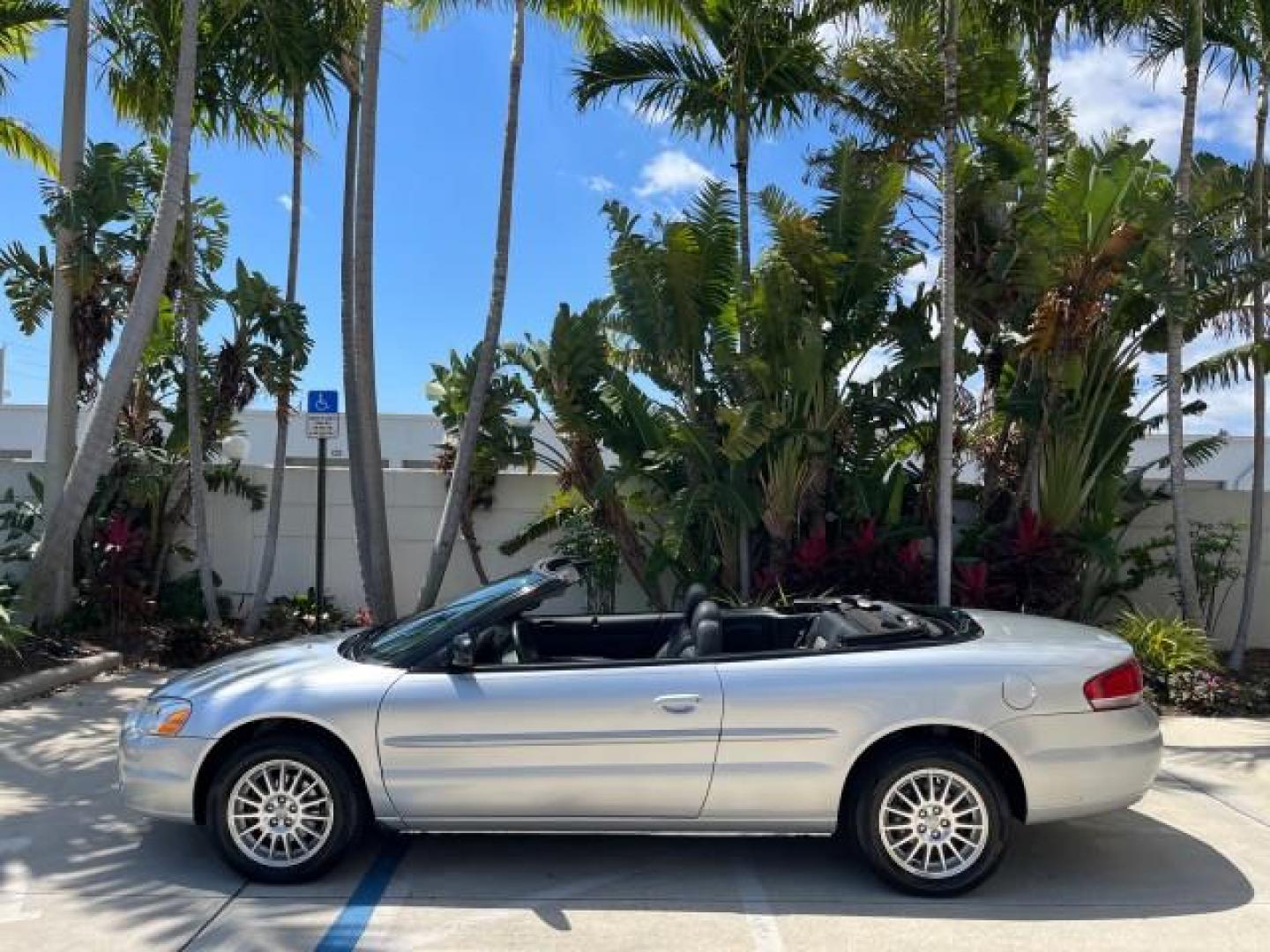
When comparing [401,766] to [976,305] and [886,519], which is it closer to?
[886,519]

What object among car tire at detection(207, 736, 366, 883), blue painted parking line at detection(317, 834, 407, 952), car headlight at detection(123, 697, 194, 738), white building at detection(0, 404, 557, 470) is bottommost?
blue painted parking line at detection(317, 834, 407, 952)

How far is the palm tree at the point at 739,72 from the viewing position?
10.5 meters

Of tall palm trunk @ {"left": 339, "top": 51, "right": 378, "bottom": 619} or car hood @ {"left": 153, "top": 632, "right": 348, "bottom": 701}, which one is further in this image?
tall palm trunk @ {"left": 339, "top": 51, "right": 378, "bottom": 619}

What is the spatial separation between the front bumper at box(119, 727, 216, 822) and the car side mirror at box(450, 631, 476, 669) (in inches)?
43.3

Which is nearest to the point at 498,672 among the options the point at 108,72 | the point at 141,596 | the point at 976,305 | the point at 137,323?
the point at 137,323

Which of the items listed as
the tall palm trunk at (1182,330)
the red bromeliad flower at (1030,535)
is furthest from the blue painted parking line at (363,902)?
the tall palm trunk at (1182,330)

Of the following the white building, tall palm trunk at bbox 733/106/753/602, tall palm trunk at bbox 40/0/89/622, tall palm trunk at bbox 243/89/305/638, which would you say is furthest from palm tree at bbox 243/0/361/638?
the white building

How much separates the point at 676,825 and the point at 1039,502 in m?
7.26

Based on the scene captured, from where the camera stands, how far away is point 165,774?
471cm

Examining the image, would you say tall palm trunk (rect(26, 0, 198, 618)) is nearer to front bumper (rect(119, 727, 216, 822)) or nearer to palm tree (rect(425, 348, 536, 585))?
palm tree (rect(425, 348, 536, 585))

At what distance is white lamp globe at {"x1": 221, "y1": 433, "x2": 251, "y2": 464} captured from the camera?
1159cm

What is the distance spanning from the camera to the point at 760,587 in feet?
33.5

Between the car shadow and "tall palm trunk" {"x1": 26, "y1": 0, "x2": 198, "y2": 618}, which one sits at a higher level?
"tall palm trunk" {"x1": 26, "y1": 0, "x2": 198, "y2": 618}

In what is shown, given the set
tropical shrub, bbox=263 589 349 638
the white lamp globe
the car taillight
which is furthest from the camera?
the white lamp globe
